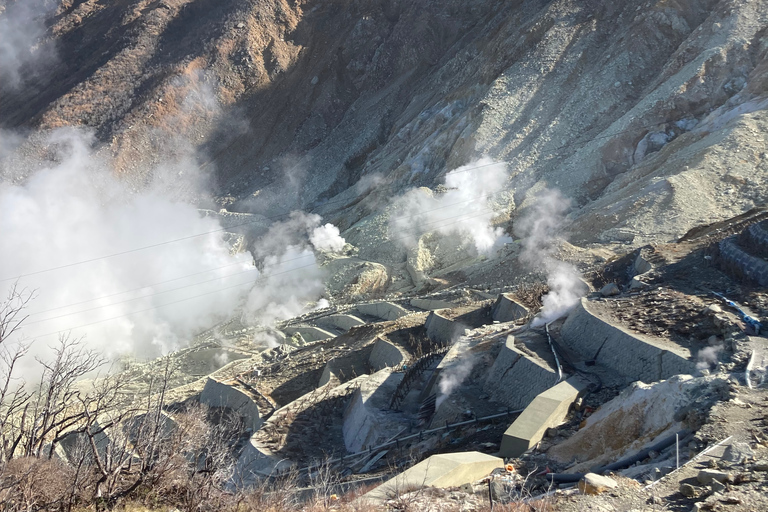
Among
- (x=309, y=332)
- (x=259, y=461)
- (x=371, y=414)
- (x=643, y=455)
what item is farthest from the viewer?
(x=309, y=332)

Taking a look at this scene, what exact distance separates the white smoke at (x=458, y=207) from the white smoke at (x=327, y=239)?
269 centimetres

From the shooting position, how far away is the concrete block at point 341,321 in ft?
75.6

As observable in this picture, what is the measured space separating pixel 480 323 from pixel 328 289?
13.2 m

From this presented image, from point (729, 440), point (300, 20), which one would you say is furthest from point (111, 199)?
point (729, 440)

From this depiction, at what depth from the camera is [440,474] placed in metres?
7.25

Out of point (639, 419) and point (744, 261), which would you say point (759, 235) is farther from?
point (639, 419)

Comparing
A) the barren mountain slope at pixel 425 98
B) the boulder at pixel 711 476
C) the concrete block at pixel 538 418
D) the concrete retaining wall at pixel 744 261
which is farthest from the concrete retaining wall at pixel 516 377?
the barren mountain slope at pixel 425 98

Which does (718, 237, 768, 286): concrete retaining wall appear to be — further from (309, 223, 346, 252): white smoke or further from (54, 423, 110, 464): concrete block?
(309, 223, 346, 252): white smoke

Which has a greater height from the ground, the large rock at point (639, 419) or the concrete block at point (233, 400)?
the large rock at point (639, 419)

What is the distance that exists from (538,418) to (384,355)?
8391 millimetres

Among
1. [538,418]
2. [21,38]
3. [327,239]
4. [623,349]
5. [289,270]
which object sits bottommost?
[289,270]

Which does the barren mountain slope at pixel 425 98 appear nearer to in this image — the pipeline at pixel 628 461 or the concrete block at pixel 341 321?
the concrete block at pixel 341 321

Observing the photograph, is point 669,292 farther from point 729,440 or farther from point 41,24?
point 41,24

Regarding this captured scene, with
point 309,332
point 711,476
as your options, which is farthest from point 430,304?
point 711,476
